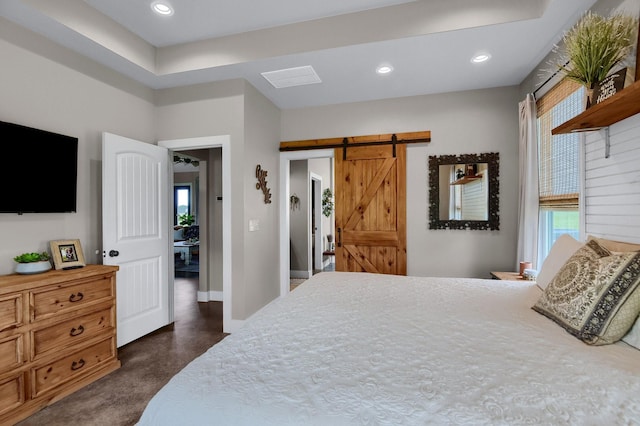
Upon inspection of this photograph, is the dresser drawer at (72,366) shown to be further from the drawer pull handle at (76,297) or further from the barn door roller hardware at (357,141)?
the barn door roller hardware at (357,141)

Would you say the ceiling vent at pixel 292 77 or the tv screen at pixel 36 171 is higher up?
the ceiling vent at pixel 292 77

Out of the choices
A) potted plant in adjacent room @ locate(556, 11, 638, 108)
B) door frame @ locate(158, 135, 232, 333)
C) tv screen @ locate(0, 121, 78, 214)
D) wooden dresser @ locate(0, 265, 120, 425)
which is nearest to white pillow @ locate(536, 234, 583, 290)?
potted plant in adjacent room @ locate(556, 11, 638, 108)

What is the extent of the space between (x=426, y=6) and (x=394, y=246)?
8.06 feet

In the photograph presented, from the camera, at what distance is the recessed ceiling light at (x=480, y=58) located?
270 cm

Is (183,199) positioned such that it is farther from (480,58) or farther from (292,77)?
(480,58)

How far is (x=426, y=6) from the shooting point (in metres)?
2.36

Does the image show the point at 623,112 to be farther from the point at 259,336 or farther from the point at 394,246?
the point at 394,246

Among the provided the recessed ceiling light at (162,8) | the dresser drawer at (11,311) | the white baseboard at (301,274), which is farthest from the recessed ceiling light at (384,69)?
the white baseboard at (301,274)

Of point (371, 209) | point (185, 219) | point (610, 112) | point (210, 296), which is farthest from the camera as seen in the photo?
point (185, 219)

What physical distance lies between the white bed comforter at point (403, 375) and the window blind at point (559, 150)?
1413 millimetres

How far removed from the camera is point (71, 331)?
2.18 metres

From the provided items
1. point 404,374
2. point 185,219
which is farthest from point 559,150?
point 185,219

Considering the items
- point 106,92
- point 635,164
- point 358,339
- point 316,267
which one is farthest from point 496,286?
point 316,267

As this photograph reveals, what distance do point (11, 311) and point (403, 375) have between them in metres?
2.36
